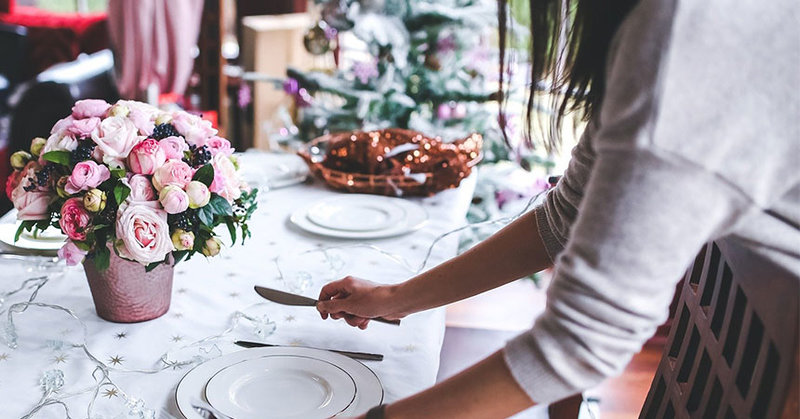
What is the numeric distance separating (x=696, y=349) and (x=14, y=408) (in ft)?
2.53

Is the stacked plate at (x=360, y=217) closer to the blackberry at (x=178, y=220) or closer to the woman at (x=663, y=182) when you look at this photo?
the blackberry at (x=178, y=220)

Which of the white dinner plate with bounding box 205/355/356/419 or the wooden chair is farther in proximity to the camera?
the white dinner plate with bounding box 205/355/356/419

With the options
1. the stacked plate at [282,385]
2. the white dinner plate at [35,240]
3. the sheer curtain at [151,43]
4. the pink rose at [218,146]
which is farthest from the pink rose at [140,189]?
the sheer curtain at [151,43]

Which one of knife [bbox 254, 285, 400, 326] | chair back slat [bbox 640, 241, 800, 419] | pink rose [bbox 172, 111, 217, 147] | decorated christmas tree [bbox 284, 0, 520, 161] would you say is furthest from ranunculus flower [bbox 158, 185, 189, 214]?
decorated christmas tree [bbox 284, 0, 520, 161]

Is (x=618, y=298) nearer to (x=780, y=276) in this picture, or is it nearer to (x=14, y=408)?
(x=780, y=276)

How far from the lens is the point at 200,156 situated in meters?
0.91

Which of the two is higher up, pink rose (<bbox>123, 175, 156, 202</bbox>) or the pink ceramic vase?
pink rose (<bbox>123, 175, 156, 202</bbox>)

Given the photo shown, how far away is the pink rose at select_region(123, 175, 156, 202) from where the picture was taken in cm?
84

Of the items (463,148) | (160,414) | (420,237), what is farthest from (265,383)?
(463,148)

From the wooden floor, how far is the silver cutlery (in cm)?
67

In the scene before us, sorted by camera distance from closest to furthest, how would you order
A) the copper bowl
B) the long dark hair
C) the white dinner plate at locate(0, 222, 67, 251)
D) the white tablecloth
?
the long dark hair, the white tablecloth, the white dinner plate at locate(0, 222, 67, 251), the copper bowl

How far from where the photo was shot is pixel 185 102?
4.07 m

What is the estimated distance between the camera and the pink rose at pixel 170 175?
2.76ft

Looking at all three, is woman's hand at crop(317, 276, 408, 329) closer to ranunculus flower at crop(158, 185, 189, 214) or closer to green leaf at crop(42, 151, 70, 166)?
ranunculus flower at crop(158, 185, 189, 214)
